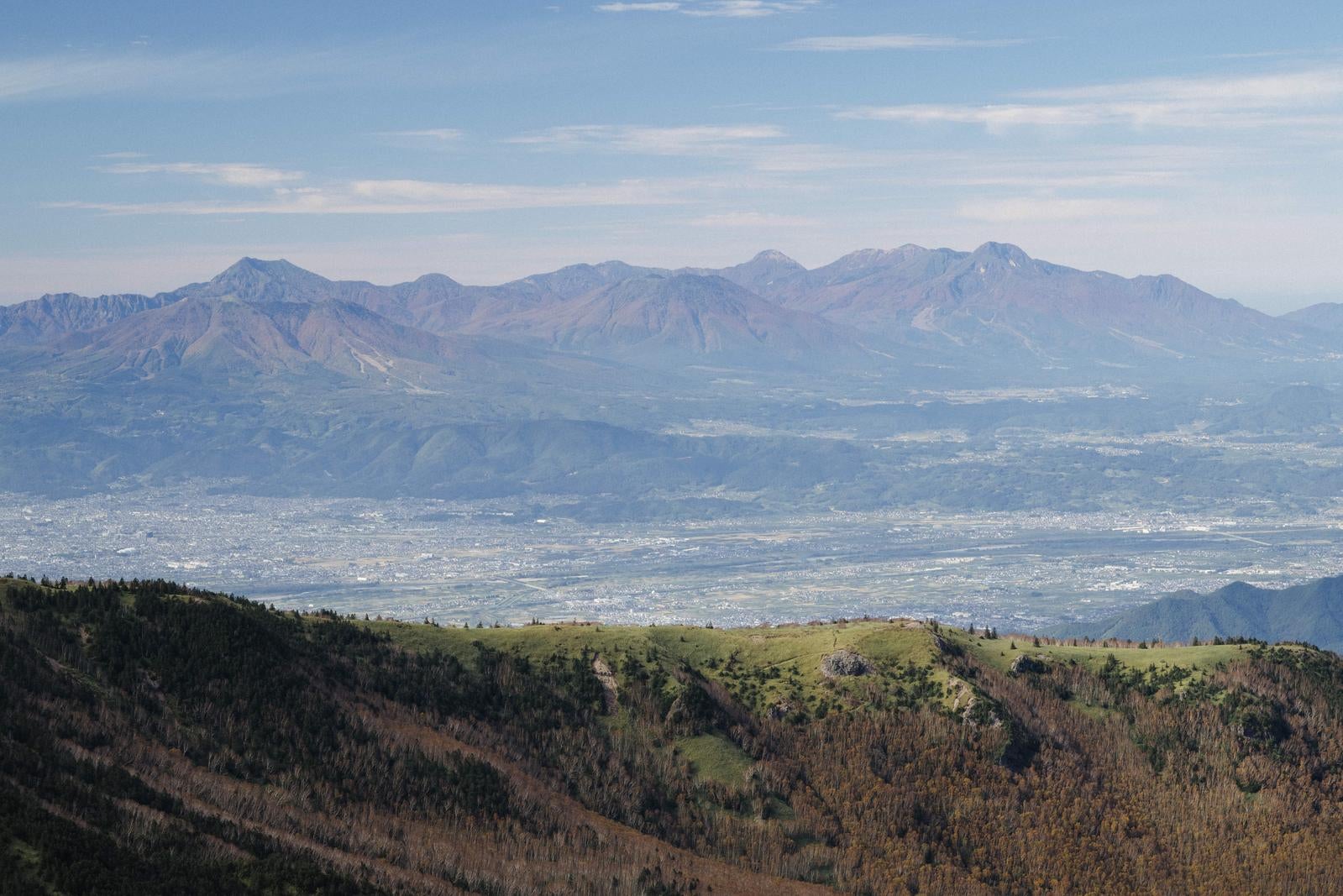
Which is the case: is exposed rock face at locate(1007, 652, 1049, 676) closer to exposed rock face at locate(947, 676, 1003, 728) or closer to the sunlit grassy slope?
the sunlit grassy slope

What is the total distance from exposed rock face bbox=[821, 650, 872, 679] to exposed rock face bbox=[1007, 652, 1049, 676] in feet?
30.8

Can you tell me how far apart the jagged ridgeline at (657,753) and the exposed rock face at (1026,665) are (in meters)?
0.16

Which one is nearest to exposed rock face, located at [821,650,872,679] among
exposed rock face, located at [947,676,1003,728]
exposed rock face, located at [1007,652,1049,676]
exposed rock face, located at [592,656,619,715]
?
exposed rock face, located at [947,676,1003,728]

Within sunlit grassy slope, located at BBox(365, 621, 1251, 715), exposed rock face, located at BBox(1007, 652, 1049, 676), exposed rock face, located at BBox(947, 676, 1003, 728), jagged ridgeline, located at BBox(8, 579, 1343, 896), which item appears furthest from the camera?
exposed rock face, located at BBox(1007, 652, 1049, 676)

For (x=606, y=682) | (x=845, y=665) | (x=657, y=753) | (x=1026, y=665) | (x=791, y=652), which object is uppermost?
(x=791, y=652)

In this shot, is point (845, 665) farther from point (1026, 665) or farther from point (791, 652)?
A: point (1026, 665)

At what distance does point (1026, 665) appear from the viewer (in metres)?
86.5

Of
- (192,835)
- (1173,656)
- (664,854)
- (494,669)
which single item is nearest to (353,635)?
(494,669)

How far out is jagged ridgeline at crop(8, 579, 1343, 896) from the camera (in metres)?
58.7

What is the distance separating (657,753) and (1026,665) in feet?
83.0

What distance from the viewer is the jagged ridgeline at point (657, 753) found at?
58.7 m

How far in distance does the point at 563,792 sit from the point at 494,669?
39.8 feet

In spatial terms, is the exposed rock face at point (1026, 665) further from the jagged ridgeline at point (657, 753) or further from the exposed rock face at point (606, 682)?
the exposed rock face at point (606, 682)

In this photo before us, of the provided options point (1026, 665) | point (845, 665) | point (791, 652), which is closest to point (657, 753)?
point (845, 665)
